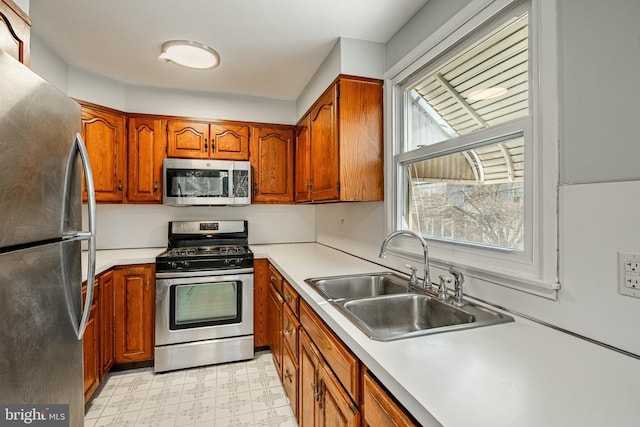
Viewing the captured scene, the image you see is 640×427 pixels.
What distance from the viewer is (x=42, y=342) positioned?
2.56ft

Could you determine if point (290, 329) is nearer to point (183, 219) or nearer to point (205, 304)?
point (205, 304)

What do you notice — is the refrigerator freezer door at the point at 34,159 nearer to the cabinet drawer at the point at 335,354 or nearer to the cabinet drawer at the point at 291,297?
the cabinet drawer at the point at 335,354

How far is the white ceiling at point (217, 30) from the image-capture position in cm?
169

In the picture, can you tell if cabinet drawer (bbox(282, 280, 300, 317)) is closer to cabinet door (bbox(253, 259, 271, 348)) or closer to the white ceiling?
cabinet door (bbox(253, 259, 271, 348))

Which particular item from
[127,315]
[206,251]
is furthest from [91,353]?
[206,251]

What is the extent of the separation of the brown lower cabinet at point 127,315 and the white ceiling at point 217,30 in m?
1.60

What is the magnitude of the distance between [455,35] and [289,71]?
144 centimetres

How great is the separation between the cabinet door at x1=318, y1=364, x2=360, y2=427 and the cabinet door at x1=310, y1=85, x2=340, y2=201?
1.09 metres

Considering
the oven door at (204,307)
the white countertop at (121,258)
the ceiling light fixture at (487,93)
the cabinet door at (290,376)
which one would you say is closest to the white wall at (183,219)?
the white countertop at (121,258)

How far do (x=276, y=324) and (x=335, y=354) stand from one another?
1298mm

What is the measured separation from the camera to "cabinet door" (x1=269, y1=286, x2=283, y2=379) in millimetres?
2208

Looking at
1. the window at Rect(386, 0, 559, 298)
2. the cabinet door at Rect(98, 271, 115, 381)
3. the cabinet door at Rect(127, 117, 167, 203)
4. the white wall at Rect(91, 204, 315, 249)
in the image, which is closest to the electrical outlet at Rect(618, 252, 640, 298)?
the window at Rect(386, 0, 559, 298)

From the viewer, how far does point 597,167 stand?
914mm

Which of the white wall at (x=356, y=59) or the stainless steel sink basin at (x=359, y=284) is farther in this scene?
the white wall at (x=356, y=59)
